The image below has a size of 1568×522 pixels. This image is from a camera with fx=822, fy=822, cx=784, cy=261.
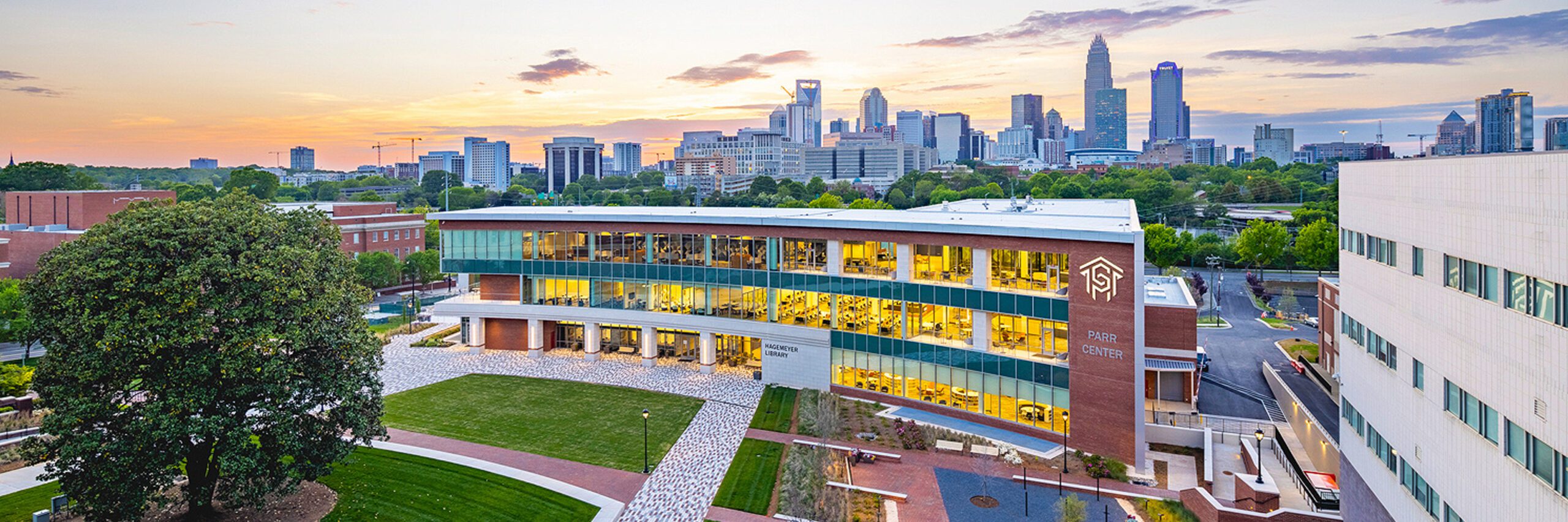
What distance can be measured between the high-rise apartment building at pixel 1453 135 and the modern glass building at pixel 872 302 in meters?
11.4

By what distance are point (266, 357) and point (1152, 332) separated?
120ft

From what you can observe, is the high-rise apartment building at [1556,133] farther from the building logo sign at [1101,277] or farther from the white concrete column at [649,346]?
the white concrete column at [649,346]

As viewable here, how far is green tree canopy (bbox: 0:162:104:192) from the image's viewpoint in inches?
4552

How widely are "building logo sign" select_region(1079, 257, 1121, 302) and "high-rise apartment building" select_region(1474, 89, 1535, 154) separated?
12.6 meters

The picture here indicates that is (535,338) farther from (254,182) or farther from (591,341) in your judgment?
(254,182)

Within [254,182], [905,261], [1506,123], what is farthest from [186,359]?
[254,182]

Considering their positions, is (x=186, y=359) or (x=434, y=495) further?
(x=434, y=495)

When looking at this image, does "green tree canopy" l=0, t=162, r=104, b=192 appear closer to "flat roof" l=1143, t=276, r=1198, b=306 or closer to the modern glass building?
the modern glass building

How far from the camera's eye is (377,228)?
102 metres

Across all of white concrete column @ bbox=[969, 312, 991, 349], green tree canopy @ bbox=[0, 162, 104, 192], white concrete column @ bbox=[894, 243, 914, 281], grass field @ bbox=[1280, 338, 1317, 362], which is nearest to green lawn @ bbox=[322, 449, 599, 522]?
white concrete column @ bbox=[969, 312, 991, 349]

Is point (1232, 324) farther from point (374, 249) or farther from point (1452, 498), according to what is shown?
point (374, 249)

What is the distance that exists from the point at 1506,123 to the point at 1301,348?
3455 cm

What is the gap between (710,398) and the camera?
146ft

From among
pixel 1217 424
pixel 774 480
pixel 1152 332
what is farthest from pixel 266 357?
pixel 1217 424
